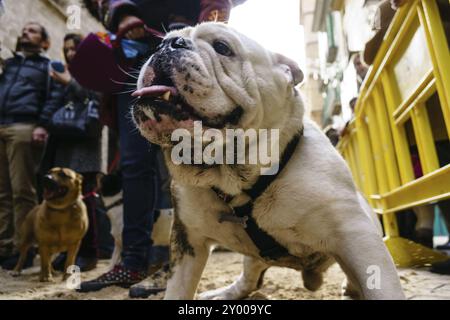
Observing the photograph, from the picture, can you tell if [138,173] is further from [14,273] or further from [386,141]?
[386,141]

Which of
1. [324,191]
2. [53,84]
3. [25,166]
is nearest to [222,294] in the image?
[324,191]

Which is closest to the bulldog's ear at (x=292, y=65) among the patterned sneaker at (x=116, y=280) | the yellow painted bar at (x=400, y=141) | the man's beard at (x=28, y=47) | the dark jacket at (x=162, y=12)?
the dark jacket at (x=162, y=12)

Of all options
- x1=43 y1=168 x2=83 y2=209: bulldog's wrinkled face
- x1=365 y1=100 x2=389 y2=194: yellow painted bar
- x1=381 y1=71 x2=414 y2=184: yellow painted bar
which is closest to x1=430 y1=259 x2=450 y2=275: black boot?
x1=381 y1=71 x2=414 y2=184: yellow painted bar

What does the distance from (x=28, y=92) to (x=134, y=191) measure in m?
1.47

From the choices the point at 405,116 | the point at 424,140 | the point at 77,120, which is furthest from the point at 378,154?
the point at 77,120

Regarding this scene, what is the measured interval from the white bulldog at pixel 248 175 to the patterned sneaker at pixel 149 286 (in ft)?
1.88

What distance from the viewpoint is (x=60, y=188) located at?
3.31 metres

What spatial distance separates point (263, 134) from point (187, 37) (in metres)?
0.45

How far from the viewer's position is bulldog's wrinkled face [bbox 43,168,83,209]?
326 cm

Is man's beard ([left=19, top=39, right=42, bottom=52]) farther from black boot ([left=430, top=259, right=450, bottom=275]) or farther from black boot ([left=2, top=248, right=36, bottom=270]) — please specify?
black boot ([left=430, top=259, right=450, bottom=275])

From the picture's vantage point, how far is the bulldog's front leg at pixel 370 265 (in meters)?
1.16

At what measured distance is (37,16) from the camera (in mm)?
3004

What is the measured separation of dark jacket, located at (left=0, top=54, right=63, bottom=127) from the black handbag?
0.08 meters

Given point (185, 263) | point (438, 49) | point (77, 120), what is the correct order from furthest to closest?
point (77, 120), point (438, 49), point (185, 263)
